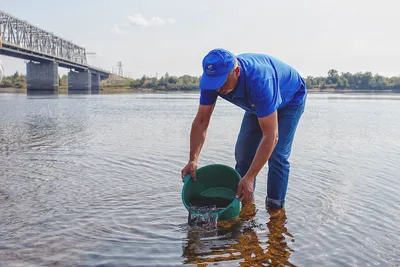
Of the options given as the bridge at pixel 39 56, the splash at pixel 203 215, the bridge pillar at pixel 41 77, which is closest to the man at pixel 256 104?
the splash at pixel 203 215

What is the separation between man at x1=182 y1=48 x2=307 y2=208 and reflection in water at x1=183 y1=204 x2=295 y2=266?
0.39m

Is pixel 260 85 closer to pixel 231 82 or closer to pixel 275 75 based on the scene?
pixel 231 82

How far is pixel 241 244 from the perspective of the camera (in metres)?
3.99

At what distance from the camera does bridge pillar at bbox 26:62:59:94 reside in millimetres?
79825

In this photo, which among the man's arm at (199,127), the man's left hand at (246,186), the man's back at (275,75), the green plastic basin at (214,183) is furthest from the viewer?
the green plastic basin at (214,183)

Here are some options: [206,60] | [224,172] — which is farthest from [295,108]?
[206,60]

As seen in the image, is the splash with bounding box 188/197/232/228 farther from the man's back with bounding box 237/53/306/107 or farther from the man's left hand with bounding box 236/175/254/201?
the man's back with bounding box 237/53/306/107

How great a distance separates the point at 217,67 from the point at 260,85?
0.40 m

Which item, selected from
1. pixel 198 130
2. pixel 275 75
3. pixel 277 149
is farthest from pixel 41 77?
pixel 275 75

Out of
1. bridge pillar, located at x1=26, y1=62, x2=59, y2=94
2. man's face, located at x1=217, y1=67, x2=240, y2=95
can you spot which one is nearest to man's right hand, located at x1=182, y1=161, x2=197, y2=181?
man's face, located at x1=217, y1=67, x2=240, y2=95

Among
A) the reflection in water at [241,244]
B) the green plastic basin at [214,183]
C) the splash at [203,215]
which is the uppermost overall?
the green plastic basin at [214,183]

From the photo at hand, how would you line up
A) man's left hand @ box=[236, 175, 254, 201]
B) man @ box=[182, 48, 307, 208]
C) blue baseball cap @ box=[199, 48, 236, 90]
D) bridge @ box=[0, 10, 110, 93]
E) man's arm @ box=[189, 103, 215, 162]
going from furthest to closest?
1. bridge @ box=[0, 10, 110, 93]
2. man's arm @ box=[189, 103, 215, 162]
3. man's left hand @ box=[236, 175, 254, 201]
4. man @ box=[182, 48, 307, 208]
5. blue baseball cap @ box=[199, 48, 236, 90]

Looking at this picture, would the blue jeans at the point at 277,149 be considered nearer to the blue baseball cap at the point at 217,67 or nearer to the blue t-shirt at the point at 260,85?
the blue t-shirt at the point at 260,85

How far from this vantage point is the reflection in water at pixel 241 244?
366 cm
